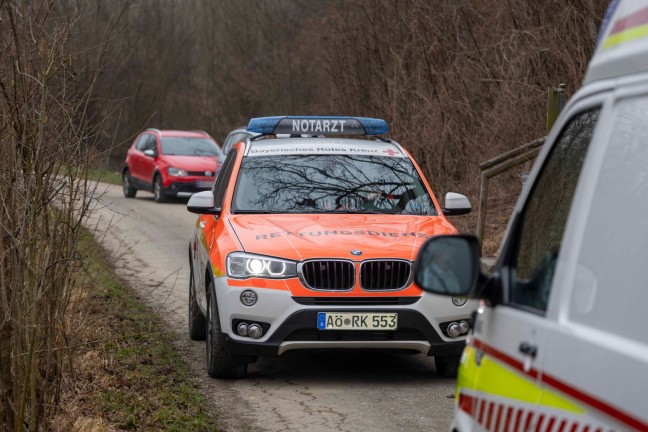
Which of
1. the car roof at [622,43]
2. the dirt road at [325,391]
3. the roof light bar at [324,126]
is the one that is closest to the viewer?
the car roof at [622,43]

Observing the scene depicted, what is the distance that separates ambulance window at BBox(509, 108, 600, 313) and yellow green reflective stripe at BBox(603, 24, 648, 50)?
0.58ft

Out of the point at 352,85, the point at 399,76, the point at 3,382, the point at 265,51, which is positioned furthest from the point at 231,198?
the point at 265,51

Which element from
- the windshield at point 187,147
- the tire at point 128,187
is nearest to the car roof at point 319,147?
the windshield at point 187,147

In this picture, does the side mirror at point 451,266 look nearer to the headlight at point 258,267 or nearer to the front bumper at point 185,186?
the headlight at point 258,267

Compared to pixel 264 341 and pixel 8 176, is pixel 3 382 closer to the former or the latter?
pixel 8 176

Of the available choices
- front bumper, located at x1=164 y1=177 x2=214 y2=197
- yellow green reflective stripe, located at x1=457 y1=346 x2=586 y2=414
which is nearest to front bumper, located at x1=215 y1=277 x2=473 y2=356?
yellow green reflective stripe, located at x1=457 y1=346 x2=586 y2=414

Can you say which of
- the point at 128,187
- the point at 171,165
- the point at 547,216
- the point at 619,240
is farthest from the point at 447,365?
→ the point at 128,187

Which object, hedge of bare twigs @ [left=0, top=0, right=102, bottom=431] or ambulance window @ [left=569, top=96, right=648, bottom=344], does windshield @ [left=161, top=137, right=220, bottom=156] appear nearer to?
hedge of bare twigs @ [left=0, top=0, right=102, bottom=431]

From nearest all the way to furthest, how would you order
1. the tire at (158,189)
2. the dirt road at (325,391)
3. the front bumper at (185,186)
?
the dirt road at (325,391)
the front bumper at (185,186)
the tire at (158,189)

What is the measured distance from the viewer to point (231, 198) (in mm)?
9484

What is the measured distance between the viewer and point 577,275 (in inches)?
116

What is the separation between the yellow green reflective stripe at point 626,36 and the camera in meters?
2.89

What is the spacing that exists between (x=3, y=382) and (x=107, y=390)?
2475mm

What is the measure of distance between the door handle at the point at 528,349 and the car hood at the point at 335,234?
5.03 m
